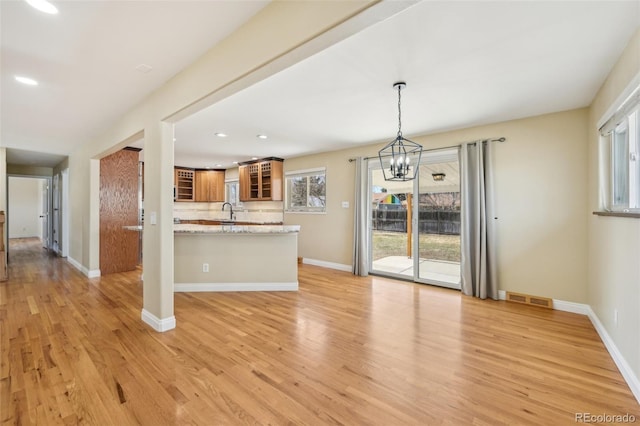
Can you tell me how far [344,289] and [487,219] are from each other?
2.29 m

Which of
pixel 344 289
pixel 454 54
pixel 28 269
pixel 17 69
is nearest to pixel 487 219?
pixel 344 289

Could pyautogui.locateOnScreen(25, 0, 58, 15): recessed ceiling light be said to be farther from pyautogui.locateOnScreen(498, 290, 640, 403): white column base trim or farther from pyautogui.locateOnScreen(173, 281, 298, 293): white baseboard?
pyautogui.locateOnScreen(498, 290, 640, 403): white column base trim

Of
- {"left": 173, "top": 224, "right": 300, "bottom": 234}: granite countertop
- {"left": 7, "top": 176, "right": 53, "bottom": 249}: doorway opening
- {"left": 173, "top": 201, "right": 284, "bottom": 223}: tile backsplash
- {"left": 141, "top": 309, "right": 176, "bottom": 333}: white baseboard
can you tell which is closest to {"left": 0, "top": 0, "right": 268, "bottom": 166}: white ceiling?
{"left": 173, "top": 224, "right": 300, "bottom": 234}: granite countertop

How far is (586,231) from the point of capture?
3.36 metres

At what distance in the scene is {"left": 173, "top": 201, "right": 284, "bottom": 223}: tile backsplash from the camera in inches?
280

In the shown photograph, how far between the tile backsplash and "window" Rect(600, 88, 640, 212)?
18.6ft

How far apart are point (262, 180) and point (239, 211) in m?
1.55

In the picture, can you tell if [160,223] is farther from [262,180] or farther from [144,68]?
[262,180]

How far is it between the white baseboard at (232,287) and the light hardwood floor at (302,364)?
1.28ft

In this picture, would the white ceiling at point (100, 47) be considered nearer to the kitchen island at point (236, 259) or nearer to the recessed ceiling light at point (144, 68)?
the recessed ceiling light at point (144, 68)

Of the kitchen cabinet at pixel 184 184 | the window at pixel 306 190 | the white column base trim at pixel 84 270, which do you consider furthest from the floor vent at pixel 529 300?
the kitchen cabinet at pixel 184 184

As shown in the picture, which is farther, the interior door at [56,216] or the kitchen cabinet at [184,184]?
the kitchen cabinet at [184,184]

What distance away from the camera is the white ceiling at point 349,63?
180 centimetres

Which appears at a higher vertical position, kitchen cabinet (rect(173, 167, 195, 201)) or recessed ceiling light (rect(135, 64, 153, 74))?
recessed ceiling light (rect(135, 64, 153, 74))
